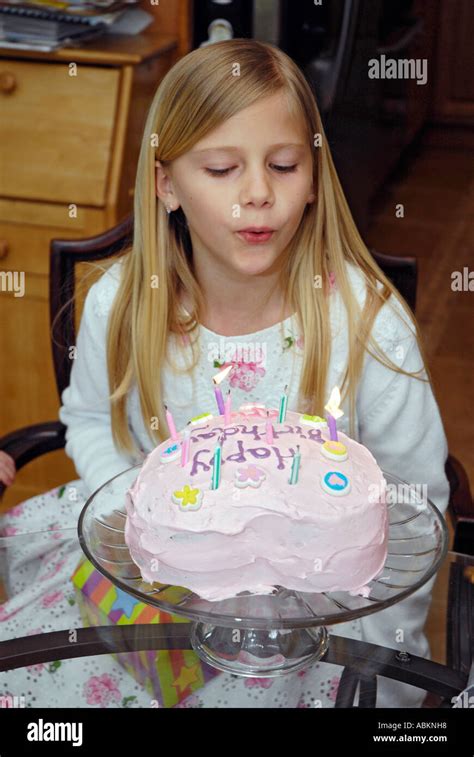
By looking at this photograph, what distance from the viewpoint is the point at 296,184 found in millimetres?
1426

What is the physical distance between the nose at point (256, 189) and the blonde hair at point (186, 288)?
0.13 metres

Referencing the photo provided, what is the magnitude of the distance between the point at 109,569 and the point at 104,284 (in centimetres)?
65

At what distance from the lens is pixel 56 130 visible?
231 centimetres

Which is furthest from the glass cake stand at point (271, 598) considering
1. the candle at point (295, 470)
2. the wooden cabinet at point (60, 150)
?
the wooden cabinet at point (60, 150)

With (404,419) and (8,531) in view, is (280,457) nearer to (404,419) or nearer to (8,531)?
(404,419)

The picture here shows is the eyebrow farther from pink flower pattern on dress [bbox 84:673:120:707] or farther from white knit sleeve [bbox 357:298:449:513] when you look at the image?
pink flower pattern on dress [bbox 84:673:120:707]

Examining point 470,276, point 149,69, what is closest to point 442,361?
point 470,276

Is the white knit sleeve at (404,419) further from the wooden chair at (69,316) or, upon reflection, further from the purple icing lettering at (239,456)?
the purple icing lettering at (239,456)

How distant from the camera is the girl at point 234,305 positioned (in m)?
1.42

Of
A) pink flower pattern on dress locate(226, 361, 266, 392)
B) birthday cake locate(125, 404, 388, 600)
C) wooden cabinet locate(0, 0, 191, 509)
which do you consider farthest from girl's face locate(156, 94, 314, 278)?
wooden cabinet locate(0, 0, 191, 509)

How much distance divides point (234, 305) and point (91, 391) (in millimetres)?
271

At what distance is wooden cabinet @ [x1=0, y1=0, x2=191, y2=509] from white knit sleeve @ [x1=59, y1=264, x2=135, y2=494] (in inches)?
24.8

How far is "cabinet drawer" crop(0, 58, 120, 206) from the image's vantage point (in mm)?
2283
